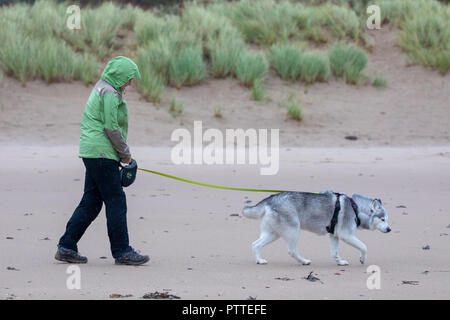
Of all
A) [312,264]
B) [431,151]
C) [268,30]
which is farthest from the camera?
[268,30]

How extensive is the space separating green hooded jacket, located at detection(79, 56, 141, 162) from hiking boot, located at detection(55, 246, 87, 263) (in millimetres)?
883

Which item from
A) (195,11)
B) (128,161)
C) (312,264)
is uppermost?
(195,11)

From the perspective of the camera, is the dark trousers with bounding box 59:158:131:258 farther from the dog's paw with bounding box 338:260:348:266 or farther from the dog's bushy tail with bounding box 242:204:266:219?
the dog's paw with bounding box 338:260:348:266

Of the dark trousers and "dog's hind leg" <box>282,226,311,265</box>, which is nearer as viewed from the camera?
the dark trousers

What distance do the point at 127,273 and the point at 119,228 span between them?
1.43 feet

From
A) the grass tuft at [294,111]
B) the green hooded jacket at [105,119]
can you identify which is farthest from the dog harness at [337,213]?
the grass tuft at [294,111]

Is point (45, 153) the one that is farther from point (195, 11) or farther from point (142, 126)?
point (195, 11)

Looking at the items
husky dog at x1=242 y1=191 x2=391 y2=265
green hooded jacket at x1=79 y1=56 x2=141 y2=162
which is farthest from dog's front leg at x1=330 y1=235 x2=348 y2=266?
green hooded jacket at x1=79 y1=56 x2=141 y2=162

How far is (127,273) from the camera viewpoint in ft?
23.7

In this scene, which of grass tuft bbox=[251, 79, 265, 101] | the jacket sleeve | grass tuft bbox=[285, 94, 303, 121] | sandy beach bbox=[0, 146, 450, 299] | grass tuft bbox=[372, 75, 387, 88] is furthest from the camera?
grass tuft bbox=[372, 75, 387, 88]

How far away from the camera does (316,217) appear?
309 inches

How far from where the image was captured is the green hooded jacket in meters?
7.22

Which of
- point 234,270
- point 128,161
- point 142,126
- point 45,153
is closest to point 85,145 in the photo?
point 128,161

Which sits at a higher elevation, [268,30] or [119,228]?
[268,30]
